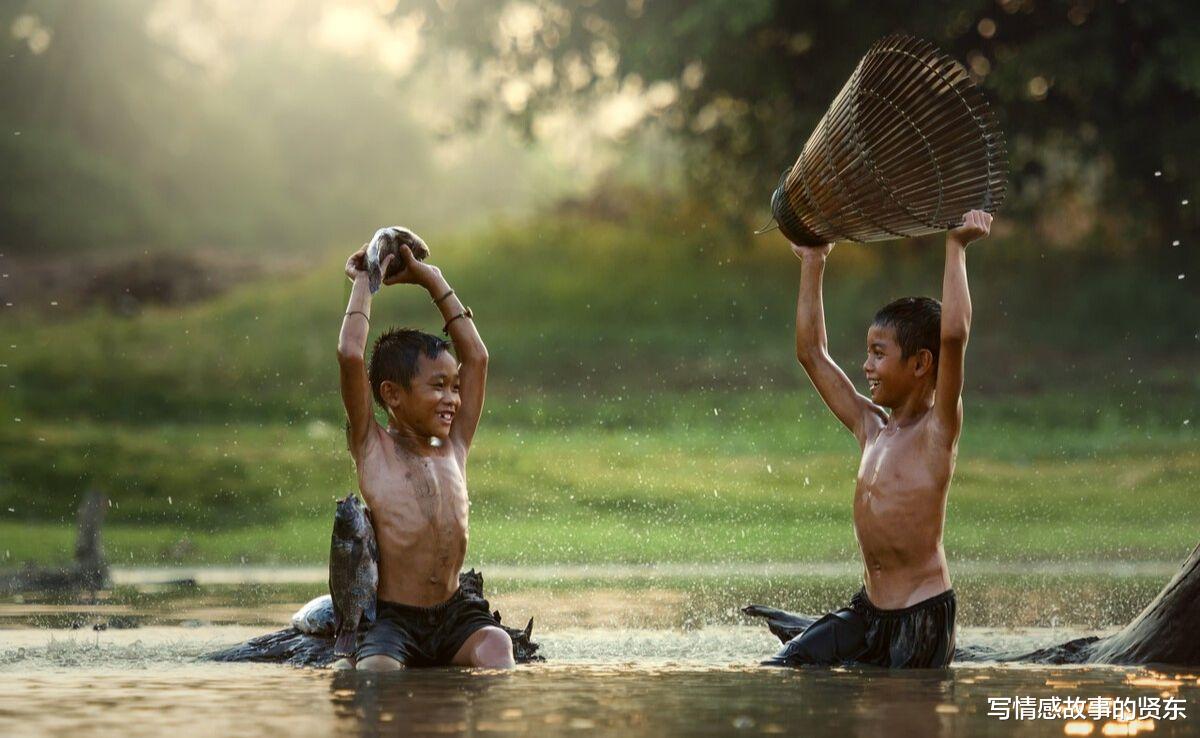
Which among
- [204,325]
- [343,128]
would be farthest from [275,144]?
[204,325]

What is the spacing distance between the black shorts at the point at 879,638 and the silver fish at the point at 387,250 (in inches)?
72.7

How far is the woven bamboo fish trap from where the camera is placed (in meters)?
6.09

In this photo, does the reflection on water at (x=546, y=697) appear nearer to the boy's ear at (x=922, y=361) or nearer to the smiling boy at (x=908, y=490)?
the smiling boy at (x=908, y=490)

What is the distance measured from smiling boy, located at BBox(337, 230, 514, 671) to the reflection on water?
210mm

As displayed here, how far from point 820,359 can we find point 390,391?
1.53 m

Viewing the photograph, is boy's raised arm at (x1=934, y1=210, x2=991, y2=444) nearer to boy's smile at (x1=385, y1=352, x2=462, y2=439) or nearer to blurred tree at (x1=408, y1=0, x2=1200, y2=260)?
boy's smile at (x1=385, y1=352, x2=462, y2=439)

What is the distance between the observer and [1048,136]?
19000 mm

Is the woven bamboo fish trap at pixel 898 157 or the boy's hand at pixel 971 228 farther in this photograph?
the woven bamboo fish trap at pixel 898 157

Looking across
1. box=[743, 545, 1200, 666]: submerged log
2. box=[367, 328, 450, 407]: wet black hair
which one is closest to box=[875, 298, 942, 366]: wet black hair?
box=[743, 545, 1200, 666]: submerged log

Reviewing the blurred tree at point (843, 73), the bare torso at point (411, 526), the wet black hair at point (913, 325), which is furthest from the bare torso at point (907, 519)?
the blurred tree at point (843, 73)

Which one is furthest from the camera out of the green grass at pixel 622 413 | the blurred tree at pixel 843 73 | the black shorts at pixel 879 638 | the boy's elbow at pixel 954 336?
the blurred tree at pixel 843 73

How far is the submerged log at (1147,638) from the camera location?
6.05 meters

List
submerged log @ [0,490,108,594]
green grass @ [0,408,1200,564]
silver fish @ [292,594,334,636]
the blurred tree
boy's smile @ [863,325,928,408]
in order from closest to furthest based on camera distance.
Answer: boy's smile @ [863,325,928,408] → silver fish @ [292,594,334,636] → submerged log @ [0,490,108,594] → green grass @ [0,408,1200,564] → the blurred tree

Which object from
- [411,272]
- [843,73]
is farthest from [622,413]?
[411,272]
